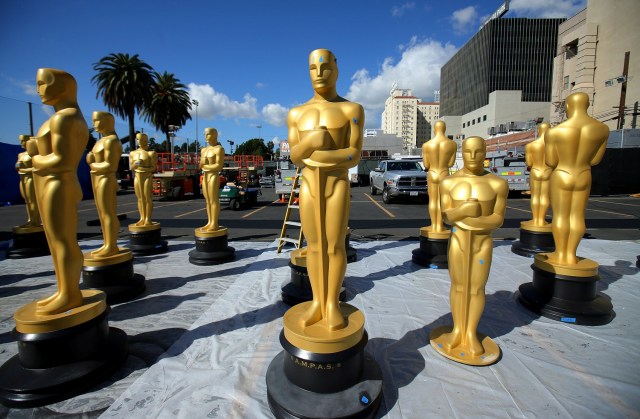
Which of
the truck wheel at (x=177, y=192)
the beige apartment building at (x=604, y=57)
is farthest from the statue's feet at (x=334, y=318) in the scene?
the beige apartment building at (x=604, y=57)

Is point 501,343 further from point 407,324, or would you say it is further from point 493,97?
point 493,97

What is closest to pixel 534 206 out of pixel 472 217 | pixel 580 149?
pixel 580 149

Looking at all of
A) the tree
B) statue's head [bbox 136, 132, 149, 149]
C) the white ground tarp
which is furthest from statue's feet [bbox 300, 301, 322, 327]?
the tree

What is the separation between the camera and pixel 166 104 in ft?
93.4

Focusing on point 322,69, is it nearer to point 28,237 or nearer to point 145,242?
point 145,242

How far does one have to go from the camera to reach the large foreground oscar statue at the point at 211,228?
223 inches

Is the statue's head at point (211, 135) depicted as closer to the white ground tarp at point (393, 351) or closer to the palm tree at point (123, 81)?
the white ground tarp at point (393, 351)

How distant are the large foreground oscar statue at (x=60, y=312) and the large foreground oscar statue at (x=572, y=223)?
15.3ft

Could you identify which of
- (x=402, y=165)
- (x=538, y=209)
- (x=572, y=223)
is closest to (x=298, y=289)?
(x=572, y=223)

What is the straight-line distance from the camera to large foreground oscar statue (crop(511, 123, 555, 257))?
575 centimetres

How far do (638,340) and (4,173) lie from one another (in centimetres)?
1412

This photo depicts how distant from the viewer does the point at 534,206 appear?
6.02 m

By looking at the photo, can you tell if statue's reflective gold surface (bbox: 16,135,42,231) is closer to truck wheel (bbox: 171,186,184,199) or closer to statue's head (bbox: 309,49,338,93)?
statue's head (bbox: 309,49,338,93)

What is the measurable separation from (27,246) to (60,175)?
204 inches
